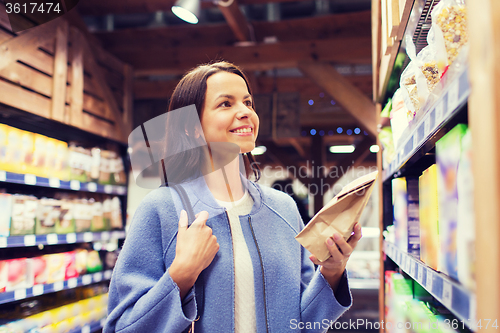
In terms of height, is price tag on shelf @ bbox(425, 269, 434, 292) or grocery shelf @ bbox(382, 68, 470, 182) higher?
grocery shelf @ bbox(382, 68, 470, 182)

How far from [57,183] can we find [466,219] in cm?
275

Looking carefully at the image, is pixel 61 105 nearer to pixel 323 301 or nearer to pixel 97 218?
pixel 97 218

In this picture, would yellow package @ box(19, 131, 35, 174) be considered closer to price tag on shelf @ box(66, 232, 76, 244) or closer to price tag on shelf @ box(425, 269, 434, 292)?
price tag on shelf @ box(66, 232, 76, 244)

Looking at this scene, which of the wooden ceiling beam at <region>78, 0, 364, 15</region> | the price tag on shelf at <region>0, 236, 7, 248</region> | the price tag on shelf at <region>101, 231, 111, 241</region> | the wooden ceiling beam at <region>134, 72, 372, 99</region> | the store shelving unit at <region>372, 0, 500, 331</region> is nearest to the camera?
the store shelving unit at <region>372, 0, 500, 331</region>

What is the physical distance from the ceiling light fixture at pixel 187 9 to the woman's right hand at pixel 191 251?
219cm

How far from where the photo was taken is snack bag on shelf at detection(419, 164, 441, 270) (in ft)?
2.84

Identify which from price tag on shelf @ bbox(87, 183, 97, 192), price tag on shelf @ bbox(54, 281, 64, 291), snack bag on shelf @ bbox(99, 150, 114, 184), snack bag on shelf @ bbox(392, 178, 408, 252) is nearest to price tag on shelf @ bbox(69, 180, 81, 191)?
price tag on shelf @ bbox(87, 183, 97, 192)

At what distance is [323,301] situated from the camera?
1.15 metres

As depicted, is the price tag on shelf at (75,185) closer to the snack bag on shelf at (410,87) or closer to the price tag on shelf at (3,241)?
the price tag on shelf at (3,241)

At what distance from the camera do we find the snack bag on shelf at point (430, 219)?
0.87 metres

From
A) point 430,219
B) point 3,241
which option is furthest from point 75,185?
point 430,219

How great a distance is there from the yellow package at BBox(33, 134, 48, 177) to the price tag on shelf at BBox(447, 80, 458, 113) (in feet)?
8.59

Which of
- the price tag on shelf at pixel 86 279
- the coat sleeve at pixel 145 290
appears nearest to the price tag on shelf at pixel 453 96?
the coat sleeve at pixel 145 290

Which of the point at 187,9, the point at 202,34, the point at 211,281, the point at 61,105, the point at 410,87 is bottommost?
the point at 211,281
